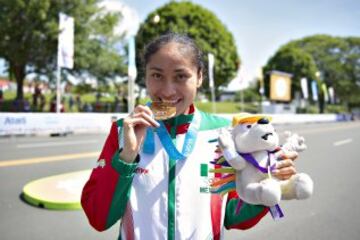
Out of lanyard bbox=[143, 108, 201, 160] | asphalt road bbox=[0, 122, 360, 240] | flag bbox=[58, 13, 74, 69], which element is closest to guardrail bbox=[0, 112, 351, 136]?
flag bbox=[58, 13, 74, 69]

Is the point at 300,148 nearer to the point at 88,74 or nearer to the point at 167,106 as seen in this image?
the point at 167,106

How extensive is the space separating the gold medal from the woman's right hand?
0.09 metres

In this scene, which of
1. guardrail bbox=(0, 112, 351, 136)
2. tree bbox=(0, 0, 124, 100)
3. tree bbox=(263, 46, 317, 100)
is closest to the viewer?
guardrail bbox=(0, 112, 351, 136)

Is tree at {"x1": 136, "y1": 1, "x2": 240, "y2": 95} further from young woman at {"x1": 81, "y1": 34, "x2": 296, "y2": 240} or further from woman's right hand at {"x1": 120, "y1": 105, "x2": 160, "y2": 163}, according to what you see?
woman's right hand at {"x1": 120, "y1": 105, "x2": 160, "y2": 163}

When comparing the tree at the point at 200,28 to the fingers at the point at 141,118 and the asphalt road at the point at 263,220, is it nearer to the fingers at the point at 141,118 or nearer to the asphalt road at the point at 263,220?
the asphalt road at the point at 263,220

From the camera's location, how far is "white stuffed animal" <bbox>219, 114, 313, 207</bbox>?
124cm

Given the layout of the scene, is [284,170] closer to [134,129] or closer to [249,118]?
[249,118]

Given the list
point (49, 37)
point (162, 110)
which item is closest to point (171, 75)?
point (162, 110)

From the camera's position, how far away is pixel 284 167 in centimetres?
132

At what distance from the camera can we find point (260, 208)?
1.41 meters

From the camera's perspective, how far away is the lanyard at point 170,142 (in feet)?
4.80

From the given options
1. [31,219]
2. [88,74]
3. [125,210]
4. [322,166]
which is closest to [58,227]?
[31,219]

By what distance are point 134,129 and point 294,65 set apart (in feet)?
161

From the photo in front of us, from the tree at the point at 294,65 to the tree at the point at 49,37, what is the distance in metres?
25.4
